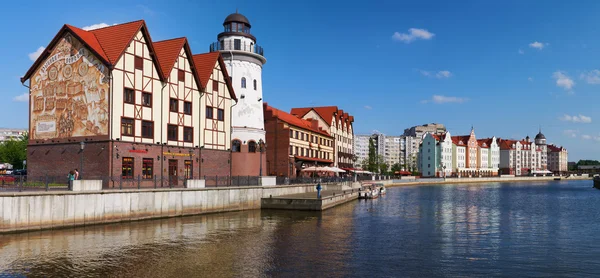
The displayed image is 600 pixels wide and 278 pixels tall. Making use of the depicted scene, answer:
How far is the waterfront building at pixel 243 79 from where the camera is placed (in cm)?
6034

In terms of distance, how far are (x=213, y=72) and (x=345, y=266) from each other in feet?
122

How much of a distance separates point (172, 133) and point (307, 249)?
2618 centimetres

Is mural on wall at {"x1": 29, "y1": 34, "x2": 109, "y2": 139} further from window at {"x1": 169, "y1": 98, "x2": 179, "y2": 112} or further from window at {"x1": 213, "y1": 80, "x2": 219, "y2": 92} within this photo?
window at {"x1": 213, "y1": 80, "x2": 219, "y2": 92}

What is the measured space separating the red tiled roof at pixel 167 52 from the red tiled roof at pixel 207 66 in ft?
12.1

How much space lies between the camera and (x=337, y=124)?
4048 inches

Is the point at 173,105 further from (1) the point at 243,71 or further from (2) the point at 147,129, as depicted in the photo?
(1) the point at 243,71

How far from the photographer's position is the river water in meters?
21.0

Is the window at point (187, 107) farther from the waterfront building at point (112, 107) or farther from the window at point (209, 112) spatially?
the window at point (209, 112)

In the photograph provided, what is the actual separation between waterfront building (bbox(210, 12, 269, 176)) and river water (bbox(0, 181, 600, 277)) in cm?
2117

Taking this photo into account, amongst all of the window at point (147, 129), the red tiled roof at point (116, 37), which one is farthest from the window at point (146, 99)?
the red tiled roof at point (116, 37)

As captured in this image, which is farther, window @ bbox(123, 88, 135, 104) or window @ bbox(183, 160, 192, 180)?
window @ bbox(183, 160, 192, 180)

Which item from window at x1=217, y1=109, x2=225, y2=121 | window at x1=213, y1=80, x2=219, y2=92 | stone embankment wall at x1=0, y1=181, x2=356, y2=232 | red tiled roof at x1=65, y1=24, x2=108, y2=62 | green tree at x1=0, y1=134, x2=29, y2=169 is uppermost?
red tiled roof at x1=65, y1=24, x2=108, y2=62

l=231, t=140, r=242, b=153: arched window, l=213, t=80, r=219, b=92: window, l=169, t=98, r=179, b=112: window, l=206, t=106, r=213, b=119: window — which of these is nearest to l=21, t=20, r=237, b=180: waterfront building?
l=169, t=98, r=179, b=112: window

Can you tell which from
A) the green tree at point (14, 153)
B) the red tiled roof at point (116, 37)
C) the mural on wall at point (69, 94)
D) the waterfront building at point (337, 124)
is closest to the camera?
the mural on wall at point (69, 94)
